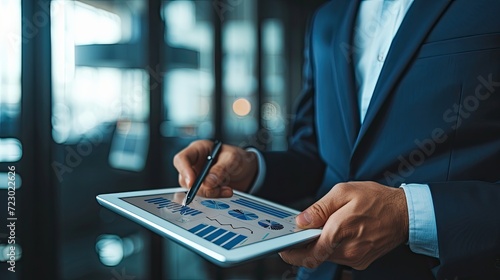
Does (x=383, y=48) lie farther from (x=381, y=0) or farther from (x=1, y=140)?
(x=1, y=140)

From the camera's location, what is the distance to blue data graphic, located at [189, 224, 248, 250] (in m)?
0.52

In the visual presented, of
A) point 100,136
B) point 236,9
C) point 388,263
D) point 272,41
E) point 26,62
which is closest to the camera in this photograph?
point 388,263

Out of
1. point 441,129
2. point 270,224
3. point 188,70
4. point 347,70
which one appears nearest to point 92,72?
point 188,70

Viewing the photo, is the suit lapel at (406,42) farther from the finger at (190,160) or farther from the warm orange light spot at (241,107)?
the warm orange light spot at (241,107)

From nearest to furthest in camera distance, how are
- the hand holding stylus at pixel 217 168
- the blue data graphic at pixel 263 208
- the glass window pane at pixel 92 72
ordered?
the blue data graphic at pixel 263 208
the hand holding stylus at pixel 217 168
the glass window pane at pixel 92 72

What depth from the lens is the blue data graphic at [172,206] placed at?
0.67 meters

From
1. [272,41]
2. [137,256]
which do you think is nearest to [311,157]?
Result: [137,256]

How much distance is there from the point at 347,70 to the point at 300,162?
291mm

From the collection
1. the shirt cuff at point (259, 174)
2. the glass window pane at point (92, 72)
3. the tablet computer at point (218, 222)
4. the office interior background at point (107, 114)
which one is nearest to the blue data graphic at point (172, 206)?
the tablet computer at point (218, 222)

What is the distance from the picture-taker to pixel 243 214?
68 centimetres

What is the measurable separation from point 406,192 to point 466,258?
0.14 metres

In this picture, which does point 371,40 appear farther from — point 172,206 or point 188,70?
point 188,70


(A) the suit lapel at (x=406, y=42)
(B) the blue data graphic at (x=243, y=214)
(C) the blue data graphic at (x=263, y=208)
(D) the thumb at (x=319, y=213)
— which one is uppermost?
(A) the suit lapel at (x=406, y=42)

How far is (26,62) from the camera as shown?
121 cm
